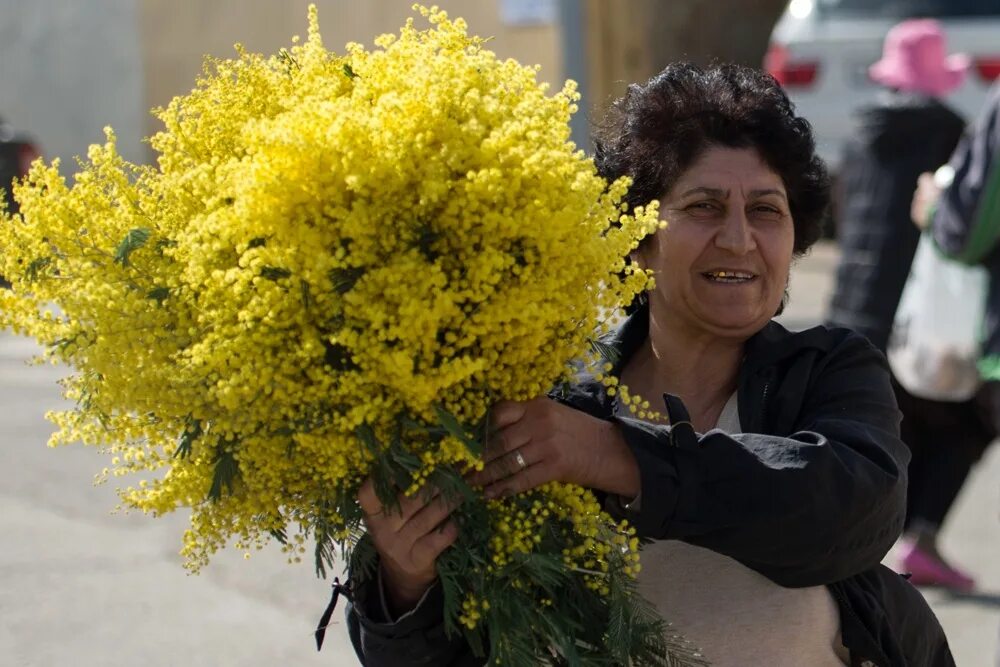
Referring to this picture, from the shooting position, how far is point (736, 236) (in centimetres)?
236

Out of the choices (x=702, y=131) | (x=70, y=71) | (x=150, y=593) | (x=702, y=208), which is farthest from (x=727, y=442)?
(x=70, y=71)

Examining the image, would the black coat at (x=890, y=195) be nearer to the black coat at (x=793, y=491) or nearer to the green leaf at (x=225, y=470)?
the black coat at (x=793, y=491)

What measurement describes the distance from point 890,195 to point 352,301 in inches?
172

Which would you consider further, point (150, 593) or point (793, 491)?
point (150, 593)

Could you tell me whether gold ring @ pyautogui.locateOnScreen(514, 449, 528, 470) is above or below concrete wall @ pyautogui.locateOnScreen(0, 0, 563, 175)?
below

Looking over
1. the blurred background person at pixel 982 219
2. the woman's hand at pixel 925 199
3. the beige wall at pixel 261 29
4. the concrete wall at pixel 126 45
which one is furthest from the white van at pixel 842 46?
the blurred background person at pixel 982 219

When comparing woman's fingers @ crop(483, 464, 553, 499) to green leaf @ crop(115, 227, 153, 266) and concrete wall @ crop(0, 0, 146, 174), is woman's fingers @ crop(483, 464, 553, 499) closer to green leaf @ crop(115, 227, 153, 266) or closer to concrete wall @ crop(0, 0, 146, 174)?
green leaf @ crop(115, 227, 153, 266)

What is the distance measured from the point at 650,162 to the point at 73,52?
15.6m

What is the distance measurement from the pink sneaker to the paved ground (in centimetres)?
6

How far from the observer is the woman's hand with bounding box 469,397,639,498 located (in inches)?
80.0

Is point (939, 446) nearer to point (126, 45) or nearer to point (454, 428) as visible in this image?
point (454, 428)

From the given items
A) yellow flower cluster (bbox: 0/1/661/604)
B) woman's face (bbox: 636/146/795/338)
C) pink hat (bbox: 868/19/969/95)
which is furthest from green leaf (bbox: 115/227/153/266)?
pink hat (bbox: 868/19/969/95)

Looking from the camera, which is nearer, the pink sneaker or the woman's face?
the woman's face

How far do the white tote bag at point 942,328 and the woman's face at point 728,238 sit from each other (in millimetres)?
2784
